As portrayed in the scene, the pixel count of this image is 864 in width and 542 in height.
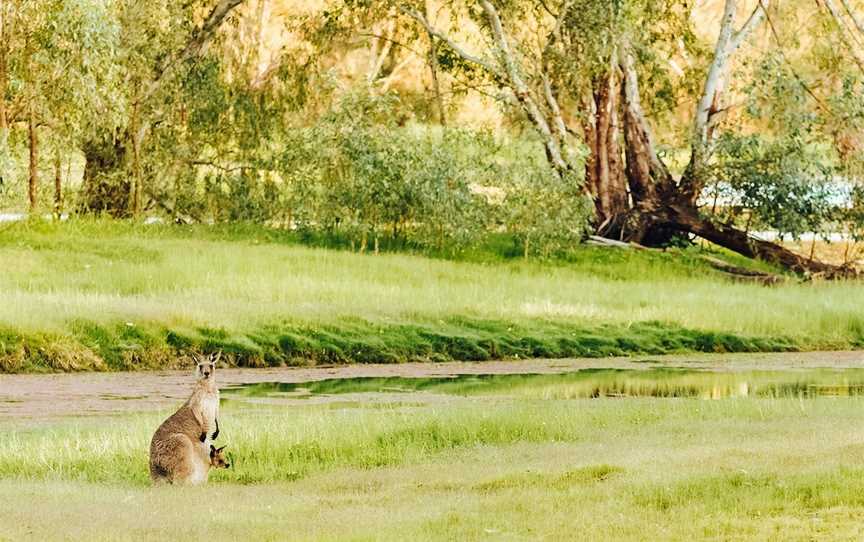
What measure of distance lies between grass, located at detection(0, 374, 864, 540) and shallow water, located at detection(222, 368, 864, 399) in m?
3.48

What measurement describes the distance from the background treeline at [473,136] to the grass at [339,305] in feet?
5.18

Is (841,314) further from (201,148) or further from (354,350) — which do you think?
(201,148)

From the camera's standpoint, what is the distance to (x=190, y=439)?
12.4 m

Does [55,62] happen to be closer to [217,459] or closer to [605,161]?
[605,161]

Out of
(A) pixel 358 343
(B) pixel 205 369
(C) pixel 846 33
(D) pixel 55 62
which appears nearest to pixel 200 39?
(D) pixel 55 62

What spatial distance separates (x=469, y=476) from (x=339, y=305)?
14.3 metres

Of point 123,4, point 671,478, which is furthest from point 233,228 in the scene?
point 671,478

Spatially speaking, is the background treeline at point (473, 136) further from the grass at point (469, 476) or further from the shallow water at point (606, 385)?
the grass at point (469, 476)

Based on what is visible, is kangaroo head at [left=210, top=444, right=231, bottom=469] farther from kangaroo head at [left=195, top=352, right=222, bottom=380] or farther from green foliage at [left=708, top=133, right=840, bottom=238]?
green foliage at [left=708, top=133, right=840, bottom=238]

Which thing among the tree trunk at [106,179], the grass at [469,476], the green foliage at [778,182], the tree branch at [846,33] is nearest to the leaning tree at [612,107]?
the green foliage at [778,182]

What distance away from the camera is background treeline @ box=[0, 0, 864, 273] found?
35.2 metres

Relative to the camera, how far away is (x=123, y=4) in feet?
116

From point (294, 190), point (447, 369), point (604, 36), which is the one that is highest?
point (604, 36)

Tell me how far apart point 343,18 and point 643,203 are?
345 inches
